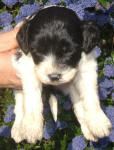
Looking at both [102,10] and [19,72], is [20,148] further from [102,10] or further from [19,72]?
[102,10]

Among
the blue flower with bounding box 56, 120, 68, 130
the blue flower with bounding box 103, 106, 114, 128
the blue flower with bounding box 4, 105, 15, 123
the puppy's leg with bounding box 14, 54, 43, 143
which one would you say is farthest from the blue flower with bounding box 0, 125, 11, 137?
the blue flower with bounding box 103, 106, 114, 128

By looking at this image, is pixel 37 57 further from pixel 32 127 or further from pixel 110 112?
pixel 110 112

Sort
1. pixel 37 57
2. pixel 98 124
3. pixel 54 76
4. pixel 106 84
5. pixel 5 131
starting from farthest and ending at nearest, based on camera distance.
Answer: pixel 5 131 < pixel 106 84 < pixel 98 124 < pixel 37 57 < pixel 54 76

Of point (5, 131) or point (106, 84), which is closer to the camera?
point (106, 84)

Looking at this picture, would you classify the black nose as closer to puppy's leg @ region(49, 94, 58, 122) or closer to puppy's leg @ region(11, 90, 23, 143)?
puppy's leg @ region(49, 94, 58, 122)

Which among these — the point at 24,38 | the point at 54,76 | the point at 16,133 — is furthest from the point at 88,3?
the point at 16,133

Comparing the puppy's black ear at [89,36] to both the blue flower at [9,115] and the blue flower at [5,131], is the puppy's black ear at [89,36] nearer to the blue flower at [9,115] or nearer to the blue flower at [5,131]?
the blue flower at [9,115]

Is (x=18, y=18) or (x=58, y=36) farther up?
(x=58, y=36)
